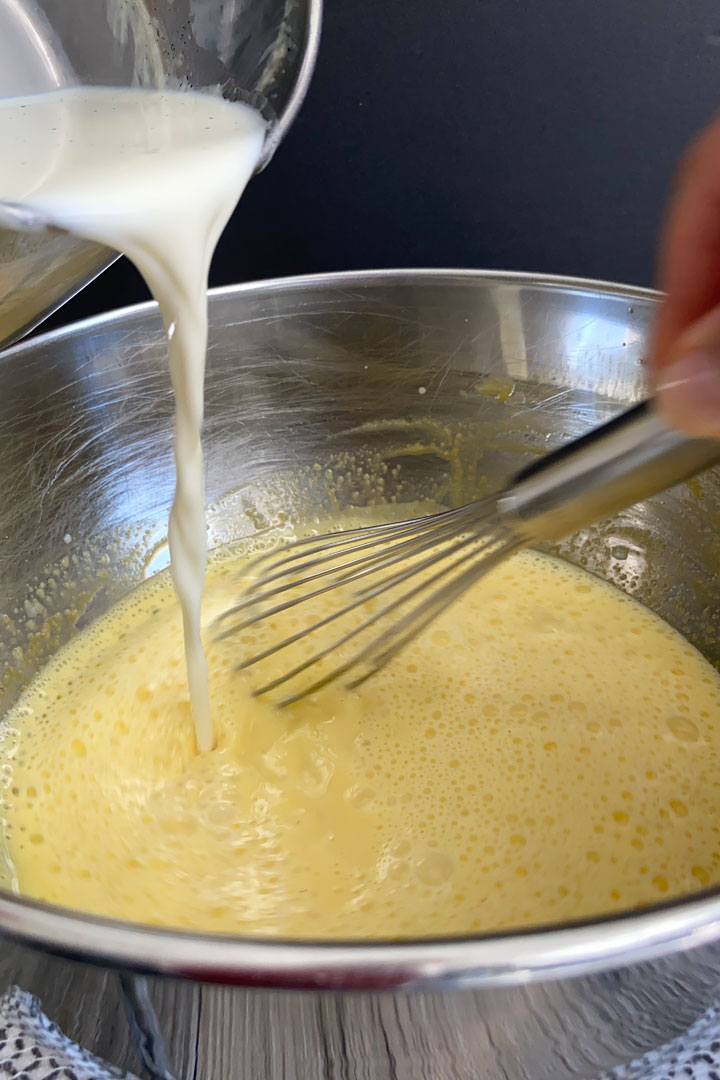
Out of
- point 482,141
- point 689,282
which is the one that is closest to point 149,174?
point 689,282

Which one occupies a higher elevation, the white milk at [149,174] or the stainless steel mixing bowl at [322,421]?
the white milk at [149,174]

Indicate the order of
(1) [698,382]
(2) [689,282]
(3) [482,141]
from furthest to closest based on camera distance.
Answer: (3) [482,141], (2) [689,282], (1) [698,382]

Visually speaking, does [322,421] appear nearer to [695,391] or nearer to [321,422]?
[321,422]

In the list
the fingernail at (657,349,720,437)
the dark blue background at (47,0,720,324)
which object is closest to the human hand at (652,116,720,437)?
the fingernail at (657,349,720,437)

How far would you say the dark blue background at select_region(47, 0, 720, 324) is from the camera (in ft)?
3.29

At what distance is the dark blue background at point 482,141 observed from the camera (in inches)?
39.5

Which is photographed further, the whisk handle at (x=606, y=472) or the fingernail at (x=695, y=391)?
the whisk handle at (x=606, y=472)

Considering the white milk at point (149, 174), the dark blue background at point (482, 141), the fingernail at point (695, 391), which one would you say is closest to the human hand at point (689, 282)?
the fingernail at point (695, 391)

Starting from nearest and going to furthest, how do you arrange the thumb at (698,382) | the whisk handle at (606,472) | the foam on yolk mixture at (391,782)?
the thumb at (698,382) → the whisk handle at (606,472) → the foam on yolk mixture at (391,782)

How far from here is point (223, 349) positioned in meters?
1.04

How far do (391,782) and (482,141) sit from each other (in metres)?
0.77

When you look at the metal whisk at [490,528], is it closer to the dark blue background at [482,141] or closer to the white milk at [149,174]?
the white milk at [149,174]

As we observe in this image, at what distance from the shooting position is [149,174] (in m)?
Answer: 0.65

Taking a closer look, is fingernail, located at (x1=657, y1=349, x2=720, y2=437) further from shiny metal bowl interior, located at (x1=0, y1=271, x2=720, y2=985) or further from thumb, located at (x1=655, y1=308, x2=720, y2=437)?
shiny metal bowl interior, located at (x1=0, y1=271, x2=720, y2=985)
